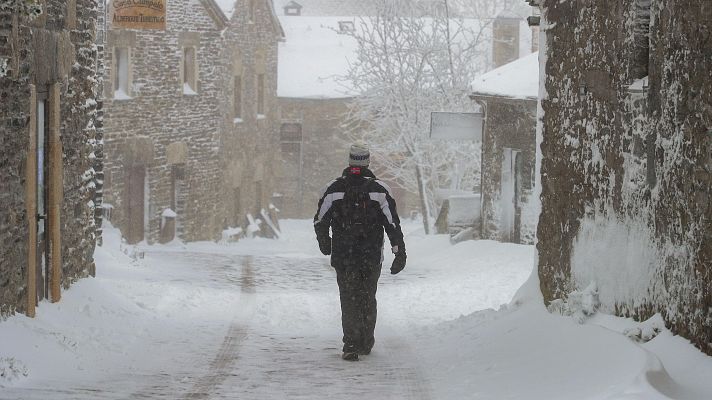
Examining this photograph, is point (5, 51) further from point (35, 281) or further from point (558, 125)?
point (558, 125)

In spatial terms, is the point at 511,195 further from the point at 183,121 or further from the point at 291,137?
the point at 291,137

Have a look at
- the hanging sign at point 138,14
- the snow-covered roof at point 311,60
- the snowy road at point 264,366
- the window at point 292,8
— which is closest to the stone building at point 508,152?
the hanging sign at point 138,14

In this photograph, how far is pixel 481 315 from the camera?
447 inches

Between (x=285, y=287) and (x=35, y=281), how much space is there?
5750 millimetres

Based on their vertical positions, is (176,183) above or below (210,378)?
above

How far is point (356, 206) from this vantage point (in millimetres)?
9477

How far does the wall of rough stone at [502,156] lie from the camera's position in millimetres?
21297

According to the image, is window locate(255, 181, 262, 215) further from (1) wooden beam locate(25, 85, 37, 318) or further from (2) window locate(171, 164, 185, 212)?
(1) wooden beam locate(25, 85, 37, 318)

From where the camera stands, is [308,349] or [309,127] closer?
[308,349]

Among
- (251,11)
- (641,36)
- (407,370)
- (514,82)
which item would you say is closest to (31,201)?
(407,370)

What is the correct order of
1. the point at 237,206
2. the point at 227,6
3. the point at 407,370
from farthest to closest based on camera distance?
1. the point at 237,206
2. the point at 227,6
3. the point at 407,370

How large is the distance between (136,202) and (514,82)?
10.9m

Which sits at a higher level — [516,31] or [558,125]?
[516,31]

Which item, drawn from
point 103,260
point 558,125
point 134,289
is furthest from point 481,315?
point 103,260
